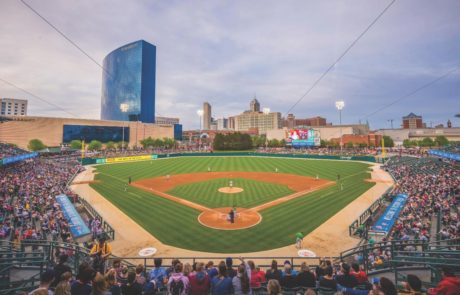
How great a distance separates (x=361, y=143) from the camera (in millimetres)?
100812

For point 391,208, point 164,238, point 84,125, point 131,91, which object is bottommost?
point 164,238

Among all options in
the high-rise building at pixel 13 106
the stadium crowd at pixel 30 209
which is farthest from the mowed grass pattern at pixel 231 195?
the high-rise building at pixel 13 106

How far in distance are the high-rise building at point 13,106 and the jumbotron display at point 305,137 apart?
174m

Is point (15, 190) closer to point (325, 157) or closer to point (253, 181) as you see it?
point (253, 181)

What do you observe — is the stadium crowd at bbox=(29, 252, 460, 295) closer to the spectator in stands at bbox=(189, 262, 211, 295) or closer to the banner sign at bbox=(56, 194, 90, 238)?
the spectator in stands at bbox=(189, 262, 211, 295)

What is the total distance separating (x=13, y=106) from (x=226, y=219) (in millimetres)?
197560

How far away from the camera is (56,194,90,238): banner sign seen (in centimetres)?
1576

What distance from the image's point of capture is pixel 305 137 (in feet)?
265

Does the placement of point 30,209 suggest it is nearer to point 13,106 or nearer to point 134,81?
point 134,81

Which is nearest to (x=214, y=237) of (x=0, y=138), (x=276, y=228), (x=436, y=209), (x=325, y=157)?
(x=276, y=228)

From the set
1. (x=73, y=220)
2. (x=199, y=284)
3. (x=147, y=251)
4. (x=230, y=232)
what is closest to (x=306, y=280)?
(x=199, y=284)

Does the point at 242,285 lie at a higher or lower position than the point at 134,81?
lower

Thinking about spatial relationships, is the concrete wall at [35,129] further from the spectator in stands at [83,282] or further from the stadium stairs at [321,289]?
the spectator in stands at [83,282]

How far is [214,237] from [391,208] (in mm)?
14618
